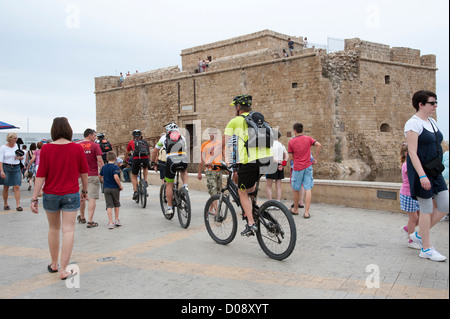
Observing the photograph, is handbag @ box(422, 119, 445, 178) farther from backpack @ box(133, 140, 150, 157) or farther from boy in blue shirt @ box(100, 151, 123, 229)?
backpack @ box(133, 140, 150, 157)

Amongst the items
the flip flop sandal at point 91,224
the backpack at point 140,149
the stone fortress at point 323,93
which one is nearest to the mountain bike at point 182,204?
the flip flop sandal at point 91,224

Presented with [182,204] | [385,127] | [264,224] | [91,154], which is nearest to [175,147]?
[182,204]

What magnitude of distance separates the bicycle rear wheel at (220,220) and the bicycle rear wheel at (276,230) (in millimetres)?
430

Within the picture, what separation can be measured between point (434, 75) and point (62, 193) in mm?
24869

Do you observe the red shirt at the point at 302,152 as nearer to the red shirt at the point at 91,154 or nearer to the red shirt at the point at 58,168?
the red shirt at the point at 91,154

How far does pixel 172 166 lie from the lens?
6.15 meters

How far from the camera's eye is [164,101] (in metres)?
27.0

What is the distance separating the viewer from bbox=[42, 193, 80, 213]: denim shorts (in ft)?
12.6

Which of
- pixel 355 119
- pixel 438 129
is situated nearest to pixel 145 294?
pixel 438 129

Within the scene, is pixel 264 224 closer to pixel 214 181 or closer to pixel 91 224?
pixel 214 181

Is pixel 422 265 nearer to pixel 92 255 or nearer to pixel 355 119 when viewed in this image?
pixel 92 255

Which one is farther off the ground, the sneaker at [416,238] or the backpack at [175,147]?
the backpack at [175,147]

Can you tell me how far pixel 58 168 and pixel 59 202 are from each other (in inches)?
13.4

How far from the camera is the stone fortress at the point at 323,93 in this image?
19453mm
